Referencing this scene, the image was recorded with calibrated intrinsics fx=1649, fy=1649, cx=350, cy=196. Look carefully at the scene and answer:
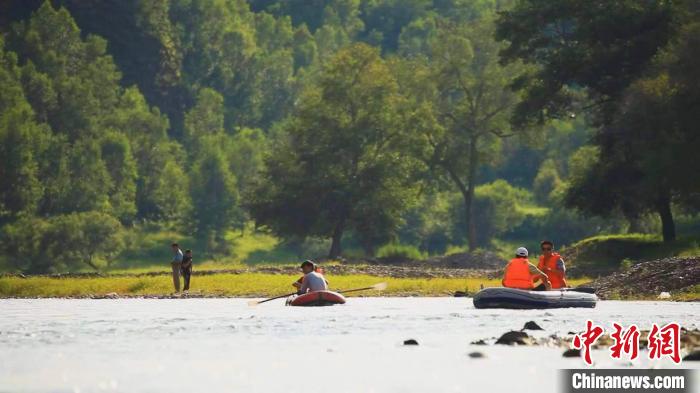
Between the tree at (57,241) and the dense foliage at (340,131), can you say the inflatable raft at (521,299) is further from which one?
the tree at (57,241)

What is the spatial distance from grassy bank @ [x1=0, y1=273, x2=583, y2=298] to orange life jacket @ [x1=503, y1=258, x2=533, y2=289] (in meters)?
14.2

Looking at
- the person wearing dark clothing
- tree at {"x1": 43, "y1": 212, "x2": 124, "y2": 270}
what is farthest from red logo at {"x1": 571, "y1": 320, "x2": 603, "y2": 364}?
tree at {"x1": 43, "y1": 212, "x2": 124, "y2": 270}

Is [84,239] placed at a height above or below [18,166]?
below

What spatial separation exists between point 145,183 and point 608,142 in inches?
2817

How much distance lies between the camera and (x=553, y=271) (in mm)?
50781

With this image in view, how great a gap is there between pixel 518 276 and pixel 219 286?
68.5ft

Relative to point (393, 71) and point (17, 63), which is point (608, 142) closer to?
point (393, 71)

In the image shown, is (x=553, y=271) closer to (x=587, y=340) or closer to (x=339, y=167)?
(x=587, y=340)

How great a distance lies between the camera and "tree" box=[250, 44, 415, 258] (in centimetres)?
10419

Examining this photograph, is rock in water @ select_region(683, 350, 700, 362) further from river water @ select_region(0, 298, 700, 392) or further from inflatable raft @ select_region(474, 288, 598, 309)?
inflatable raft @ select_region(474, 288, 598, 309)

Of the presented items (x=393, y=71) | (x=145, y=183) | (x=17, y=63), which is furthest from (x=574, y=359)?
(x=17, y=63)

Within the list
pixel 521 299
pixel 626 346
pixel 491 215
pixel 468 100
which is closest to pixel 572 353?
pixel 626 346

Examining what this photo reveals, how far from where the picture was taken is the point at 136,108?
160 metres

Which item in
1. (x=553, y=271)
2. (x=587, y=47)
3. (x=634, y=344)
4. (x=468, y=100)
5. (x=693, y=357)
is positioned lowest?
(x=693, y=357)
